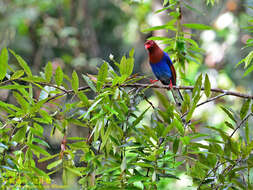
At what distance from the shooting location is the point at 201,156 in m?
0.83

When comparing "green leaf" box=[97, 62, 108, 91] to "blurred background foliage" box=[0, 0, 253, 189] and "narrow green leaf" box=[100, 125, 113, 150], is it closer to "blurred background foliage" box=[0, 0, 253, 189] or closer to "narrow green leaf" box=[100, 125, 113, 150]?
"narrow green leaf" box=[100, 125, 113, 150]

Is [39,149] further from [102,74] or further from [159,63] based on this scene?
[159,63]

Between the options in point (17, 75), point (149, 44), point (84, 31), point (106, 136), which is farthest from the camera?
point (84, 31)

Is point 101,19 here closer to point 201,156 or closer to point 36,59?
point 36,59

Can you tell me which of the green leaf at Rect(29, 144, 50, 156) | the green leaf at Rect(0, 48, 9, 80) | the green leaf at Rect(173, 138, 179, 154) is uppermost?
the green leaf at Rect(0, 48, 9, 80)

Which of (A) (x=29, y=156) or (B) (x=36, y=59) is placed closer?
(A) (x=29, y=156)

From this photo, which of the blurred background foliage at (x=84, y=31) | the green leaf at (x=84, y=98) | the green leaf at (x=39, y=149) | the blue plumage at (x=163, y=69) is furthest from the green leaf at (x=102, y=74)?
the blurred background foliage at (x=84, y=31)

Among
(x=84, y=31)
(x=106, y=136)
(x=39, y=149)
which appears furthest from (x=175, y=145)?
(x=84, y=31)

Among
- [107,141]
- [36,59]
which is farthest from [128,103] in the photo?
[36,59]

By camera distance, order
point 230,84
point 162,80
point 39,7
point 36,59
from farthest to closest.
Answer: point 39,7, point 36,59, point 230,84, point 162,80

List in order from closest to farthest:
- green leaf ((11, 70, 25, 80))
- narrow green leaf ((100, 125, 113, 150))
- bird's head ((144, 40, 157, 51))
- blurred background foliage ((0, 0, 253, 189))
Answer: narrow green leaf ((100, 125, 113, 150))
green leaf ((11, 70, 25, 80))
bird's head ((144, 40, 157, 51))
blurred background foliage ((0, 0, 253, 189))

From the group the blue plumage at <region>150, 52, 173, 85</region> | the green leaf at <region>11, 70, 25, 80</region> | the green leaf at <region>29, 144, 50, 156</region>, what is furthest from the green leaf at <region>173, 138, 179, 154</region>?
the blue plumage at <region>150, 52, 173, 85</region>

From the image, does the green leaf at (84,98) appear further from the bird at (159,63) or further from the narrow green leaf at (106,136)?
the bird at (159,63)

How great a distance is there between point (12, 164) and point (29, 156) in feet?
0.37
